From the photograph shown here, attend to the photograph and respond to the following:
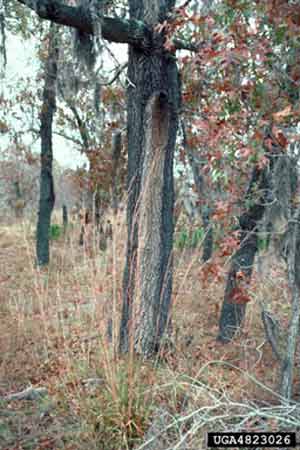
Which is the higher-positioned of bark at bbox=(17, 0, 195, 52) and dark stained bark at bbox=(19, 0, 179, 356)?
bark at bbox=(17, 0, 195, 52)

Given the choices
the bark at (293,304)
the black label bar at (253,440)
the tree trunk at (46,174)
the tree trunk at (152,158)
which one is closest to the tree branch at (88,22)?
the tree trunk at (152,158)

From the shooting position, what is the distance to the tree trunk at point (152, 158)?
2.91m

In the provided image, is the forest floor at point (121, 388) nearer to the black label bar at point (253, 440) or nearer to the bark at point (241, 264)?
the black label bar at point (253, 440)

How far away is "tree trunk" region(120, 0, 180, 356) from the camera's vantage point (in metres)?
2.91

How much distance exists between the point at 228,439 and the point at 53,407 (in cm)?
115

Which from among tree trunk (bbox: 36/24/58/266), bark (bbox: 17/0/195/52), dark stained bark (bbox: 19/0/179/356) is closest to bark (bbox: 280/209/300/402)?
dark stained bark (bbox: 19/0/179/356)

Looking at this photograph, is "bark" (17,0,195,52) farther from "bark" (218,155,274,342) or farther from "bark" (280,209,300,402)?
"bark" (280,209,300,402)

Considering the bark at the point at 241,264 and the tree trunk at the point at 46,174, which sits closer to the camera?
the bark at the point at 241,264

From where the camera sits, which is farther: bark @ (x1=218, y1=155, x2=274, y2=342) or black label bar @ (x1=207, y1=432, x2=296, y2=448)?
bark @ (x1=218, y1=155, x2=274, y2=342)

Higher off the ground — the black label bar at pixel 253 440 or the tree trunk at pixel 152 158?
the tree trunk at pixel 152 158

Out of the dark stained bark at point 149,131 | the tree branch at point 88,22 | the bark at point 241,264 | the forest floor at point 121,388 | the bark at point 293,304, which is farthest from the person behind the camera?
the bark at point 241,264

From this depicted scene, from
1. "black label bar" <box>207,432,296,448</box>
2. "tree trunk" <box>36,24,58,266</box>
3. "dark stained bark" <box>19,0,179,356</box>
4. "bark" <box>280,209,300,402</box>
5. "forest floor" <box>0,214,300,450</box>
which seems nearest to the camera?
"black label bar" <box>207,432,296,448</box>

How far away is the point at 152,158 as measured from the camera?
3.00 meters

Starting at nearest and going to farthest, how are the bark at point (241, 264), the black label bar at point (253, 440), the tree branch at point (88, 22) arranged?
the black label bar at point (253, 440) → the tree branch at point (88, 22) → the bark at point (241, 264)
